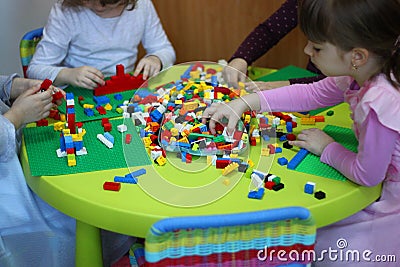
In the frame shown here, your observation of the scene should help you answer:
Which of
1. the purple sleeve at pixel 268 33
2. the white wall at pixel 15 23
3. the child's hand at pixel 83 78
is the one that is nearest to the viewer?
the child's hand at pixel 83 78

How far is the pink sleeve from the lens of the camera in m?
1.29

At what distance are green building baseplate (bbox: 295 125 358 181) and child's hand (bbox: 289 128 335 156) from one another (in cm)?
2

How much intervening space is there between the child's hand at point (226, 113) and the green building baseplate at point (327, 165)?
0.18m

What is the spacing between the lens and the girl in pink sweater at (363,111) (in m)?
1.04

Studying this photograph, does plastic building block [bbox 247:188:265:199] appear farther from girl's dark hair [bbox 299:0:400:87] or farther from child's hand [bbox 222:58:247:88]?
child's hand [bbox 222:58:247:88]

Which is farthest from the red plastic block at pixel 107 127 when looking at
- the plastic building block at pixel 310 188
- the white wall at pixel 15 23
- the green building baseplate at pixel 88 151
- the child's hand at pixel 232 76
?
the white wall at pixel 15 23

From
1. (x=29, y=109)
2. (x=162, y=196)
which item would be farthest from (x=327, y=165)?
(x=29, y=109)

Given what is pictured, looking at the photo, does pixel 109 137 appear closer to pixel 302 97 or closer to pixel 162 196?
pixel 162 196

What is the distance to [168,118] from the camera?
126 centimetres

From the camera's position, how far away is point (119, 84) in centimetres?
150

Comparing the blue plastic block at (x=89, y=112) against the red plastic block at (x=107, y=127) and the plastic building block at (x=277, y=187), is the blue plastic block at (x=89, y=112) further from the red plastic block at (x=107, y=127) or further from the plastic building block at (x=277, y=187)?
the plastic building block at (x=277, y=187)

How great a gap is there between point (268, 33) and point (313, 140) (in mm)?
652

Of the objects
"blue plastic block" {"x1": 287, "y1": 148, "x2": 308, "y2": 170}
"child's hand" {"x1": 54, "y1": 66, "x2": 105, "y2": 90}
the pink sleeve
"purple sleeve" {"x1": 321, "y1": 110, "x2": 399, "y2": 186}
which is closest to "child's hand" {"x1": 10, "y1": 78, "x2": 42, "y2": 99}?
"child's hand" {"x1": 54, "y1": 66, "x2": 105, "y2": 90}

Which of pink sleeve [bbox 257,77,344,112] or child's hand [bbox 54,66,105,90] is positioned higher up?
pink sleeve [bbox 257,77,344,112]
